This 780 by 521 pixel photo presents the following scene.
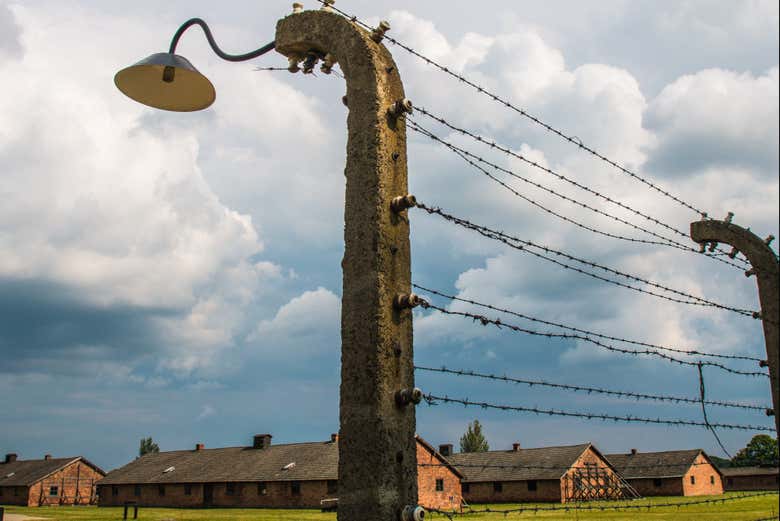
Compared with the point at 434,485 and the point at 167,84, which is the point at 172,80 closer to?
the point at 167,84

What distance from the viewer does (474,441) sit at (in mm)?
86375

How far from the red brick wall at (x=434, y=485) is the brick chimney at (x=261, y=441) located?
593 inches

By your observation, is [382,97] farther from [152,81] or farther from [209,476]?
[209,476]

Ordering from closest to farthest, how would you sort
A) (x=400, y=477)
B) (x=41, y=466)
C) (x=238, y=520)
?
(x=400, y=477) → (x=238, y=520) → (x=41, y=466)

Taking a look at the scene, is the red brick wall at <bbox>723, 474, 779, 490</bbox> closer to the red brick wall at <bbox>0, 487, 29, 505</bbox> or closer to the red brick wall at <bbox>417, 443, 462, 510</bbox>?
the red brick wall at <bbox>417, 443, 462, 510</bbox>

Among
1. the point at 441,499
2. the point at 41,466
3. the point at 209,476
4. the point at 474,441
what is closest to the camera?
the point at 441,499

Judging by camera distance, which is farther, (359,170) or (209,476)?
(209,476)

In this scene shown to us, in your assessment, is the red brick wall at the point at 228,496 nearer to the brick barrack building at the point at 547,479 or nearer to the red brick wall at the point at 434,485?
the red brick wall at the point at 434,485

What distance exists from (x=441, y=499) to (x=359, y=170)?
45.4 m

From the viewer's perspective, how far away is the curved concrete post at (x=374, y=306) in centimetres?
430

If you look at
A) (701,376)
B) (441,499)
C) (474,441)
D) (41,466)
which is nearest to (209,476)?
(441,499)

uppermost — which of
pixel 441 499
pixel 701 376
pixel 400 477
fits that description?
pixel 701 376

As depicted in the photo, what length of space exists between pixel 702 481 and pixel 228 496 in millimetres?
41992

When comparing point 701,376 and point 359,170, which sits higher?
point 359,170
